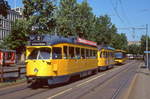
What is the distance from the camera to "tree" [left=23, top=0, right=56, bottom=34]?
2477cm

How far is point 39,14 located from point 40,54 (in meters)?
9.80

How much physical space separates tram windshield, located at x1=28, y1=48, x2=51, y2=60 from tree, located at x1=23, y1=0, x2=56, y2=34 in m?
8.69

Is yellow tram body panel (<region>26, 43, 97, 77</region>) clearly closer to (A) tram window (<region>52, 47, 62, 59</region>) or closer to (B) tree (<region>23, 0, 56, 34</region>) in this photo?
(A) tram window (<region>52, 47, 62, 59</region>)

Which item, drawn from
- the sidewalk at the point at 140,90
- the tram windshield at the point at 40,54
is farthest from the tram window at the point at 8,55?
the tram windshield at the point at 40,54

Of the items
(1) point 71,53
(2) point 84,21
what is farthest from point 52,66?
(2) point 84,21

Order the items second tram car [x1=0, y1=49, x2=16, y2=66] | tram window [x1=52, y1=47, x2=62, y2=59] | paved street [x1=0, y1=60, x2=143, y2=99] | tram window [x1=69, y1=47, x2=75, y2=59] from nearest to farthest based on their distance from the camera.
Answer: paved street [x1=0, y1=60, x2=143, y2=99] < tram window [x1=52, y1=47, x2=62, y2=59] < tram window [x1=69, y1=47, x2=75, y2=59] < second tram car [x1=0, y1=49, x2=16, y2=66]

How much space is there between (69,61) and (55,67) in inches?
88.3

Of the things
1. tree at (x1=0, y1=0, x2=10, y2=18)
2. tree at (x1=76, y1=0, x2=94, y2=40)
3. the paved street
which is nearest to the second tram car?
tree at (x1=76, y1=0, x2=94, y2=40)

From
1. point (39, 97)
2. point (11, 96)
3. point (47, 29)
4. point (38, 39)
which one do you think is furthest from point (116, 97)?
point (47, 29)

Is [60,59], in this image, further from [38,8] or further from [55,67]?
[38,8]

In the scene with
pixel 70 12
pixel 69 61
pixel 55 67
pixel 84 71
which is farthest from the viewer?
pixel 70 12

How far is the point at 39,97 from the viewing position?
41.3 feet

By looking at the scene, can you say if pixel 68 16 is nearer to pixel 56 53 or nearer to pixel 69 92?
pixel 56 53

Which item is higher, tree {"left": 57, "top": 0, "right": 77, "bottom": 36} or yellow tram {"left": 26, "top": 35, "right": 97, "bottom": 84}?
tree {"left": 57, "top": 0, "right": 77, "bottom": 36}
